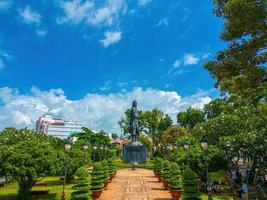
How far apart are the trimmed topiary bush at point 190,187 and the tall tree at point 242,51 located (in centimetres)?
541

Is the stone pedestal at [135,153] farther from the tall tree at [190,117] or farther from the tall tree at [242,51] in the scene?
the tall tree at [242,51]

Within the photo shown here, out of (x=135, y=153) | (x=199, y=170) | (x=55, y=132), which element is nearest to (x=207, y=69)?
(x=199, y=170)

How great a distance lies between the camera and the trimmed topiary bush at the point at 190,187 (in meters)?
13.4

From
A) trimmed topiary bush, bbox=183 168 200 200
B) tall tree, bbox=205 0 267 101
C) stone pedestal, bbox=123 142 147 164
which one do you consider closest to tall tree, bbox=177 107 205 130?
stone pedestal, bbox=123 142 147 164

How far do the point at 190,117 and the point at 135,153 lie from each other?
81.4 ft

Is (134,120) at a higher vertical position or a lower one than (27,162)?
higher

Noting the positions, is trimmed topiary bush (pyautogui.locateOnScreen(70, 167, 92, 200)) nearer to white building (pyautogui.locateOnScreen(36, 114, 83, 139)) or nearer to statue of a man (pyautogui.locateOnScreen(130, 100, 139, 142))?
statue of a man (pyautogui.locateOnScreen(130, 100, 139, 142))

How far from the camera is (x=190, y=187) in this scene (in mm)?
13547

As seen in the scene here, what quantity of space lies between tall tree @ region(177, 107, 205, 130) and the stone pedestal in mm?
23134

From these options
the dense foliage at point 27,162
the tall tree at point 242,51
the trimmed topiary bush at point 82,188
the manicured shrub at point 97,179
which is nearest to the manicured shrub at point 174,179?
the manicured shrub at point 97,179

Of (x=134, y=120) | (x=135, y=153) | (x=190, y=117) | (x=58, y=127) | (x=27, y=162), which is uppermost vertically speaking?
(x=58, y=127)

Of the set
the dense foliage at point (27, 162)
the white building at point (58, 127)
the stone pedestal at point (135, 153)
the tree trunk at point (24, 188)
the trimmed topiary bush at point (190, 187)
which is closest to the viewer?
the trimmed topiary bush at point (190, 187)

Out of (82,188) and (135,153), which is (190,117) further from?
(82,188)

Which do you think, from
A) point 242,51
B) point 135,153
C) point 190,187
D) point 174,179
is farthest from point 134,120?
point 242,51
